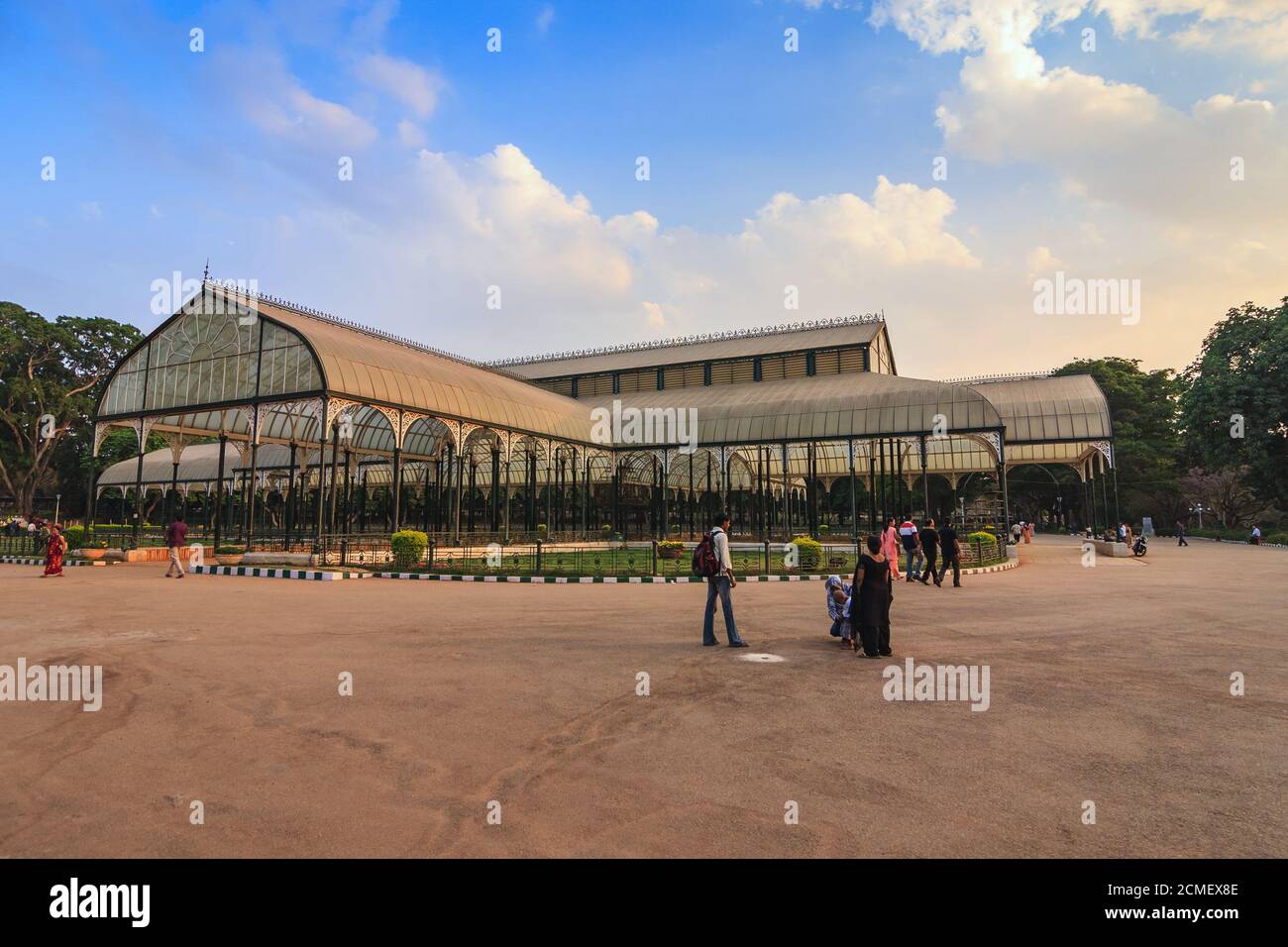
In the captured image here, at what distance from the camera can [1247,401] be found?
149 feet

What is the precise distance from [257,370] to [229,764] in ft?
95.1

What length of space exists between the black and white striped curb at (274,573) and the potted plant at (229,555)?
1383 mm

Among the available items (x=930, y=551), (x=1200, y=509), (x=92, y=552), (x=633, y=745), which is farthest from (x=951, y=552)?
(x=1200, y=509)

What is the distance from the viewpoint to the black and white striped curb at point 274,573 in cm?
2106

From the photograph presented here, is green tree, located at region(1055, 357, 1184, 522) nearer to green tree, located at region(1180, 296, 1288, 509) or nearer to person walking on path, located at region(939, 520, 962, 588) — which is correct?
green tree, located at region(1180, 296, 1288, 509)

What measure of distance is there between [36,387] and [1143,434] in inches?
3960

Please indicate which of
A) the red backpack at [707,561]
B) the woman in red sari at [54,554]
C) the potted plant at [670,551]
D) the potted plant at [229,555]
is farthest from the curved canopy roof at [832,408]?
the red backpack at [707,561]

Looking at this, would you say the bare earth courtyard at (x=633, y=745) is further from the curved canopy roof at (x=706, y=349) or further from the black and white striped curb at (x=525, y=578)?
the curved canopy roof at (x=706, y=349)

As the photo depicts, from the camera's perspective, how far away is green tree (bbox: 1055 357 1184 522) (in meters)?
59.5

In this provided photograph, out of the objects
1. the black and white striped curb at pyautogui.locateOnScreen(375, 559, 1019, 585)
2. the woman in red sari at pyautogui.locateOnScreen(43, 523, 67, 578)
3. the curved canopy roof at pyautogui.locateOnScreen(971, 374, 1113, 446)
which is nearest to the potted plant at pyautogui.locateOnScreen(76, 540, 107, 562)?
the woman in red sari at pyautogui.locateOnScreen(43, 523, 67, 578)

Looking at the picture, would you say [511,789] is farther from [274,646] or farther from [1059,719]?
[274,646]

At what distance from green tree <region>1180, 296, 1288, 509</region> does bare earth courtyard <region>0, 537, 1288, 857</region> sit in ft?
153
